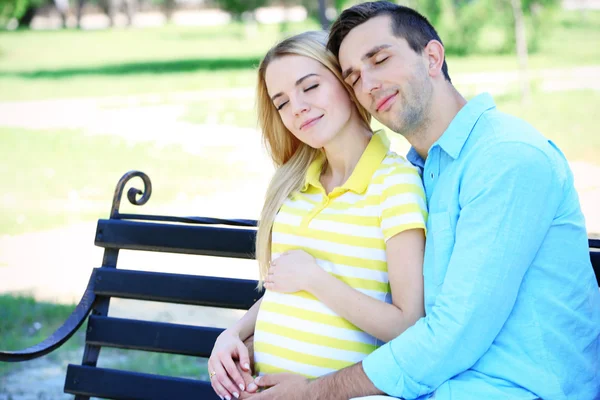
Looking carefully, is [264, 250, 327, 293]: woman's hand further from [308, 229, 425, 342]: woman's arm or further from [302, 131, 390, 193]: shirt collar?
[302, 131, 390, 193]: shirt collar

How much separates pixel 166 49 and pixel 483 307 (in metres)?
32.8

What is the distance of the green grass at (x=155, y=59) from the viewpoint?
69.6 feet

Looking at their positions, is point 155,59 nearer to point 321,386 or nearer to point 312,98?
point 312,98

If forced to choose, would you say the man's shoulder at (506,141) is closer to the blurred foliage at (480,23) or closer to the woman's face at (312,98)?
the woman's face at (312,98)

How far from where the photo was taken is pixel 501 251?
2.17m

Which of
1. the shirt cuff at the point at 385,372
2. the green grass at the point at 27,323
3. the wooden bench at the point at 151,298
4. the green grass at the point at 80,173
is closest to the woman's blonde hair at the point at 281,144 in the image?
the wooden bench at the point at 151,298

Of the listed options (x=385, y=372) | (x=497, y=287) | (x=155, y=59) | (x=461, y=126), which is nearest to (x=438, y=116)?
(x=461, y=126)

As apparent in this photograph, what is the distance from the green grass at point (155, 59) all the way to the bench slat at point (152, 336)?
11.4m

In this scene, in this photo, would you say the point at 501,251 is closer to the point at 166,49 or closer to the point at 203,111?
the point at 203,111

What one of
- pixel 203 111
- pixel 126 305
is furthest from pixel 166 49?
pixel 126 305

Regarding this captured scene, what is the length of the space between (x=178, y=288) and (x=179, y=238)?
199 millimetres

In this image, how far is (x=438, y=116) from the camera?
2570 mm

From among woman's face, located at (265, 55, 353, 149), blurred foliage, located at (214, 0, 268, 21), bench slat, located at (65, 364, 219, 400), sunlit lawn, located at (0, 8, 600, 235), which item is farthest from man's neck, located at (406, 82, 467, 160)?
blurred foliage, located at (214, 0, 268, 21)

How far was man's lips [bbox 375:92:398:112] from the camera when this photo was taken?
2.56m
